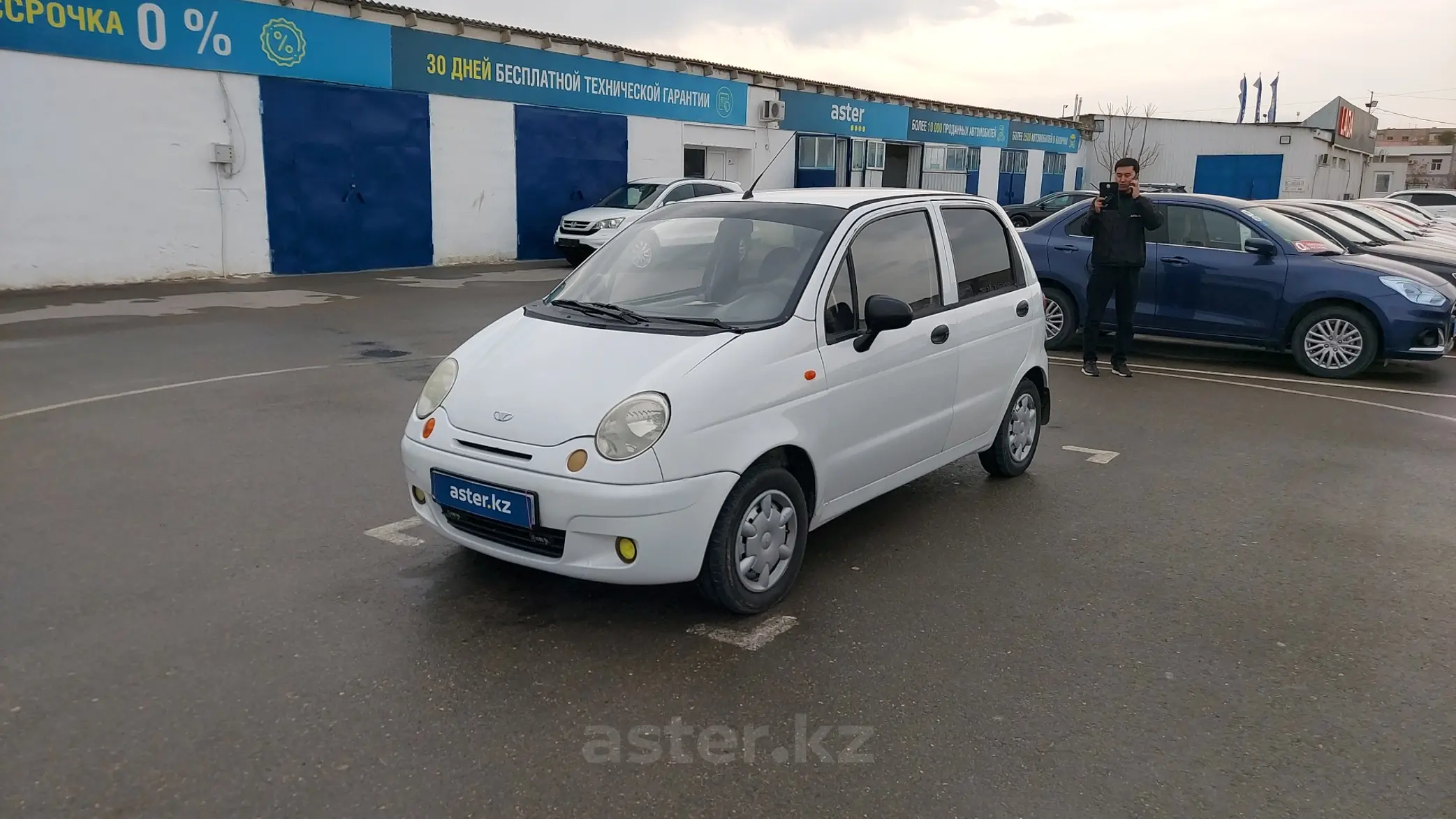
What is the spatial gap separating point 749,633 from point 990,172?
1469 inches

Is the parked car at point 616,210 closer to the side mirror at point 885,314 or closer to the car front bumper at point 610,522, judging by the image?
the side mirror at point 885,314

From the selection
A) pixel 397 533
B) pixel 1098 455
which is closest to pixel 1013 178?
pixel 1098 455

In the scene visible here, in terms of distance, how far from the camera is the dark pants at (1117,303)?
977cm

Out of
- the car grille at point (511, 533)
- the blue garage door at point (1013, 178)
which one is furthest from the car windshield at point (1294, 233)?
the blue garage door at point (1013, 178)

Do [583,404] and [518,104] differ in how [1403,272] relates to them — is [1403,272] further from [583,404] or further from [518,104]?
[518,104]

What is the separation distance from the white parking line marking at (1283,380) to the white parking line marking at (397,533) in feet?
24.8

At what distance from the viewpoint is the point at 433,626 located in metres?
4.08

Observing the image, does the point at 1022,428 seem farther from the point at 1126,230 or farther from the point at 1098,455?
the point at 1126,230

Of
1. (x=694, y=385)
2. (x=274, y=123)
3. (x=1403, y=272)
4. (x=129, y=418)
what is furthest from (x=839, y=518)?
(x=274, y=123)

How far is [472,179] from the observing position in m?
20.7

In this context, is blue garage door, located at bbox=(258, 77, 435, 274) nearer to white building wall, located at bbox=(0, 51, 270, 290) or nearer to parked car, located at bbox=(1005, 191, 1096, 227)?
white building wall, located at bbox=(0, 51, 270, 290)

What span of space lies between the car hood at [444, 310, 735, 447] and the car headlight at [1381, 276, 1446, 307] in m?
8.49

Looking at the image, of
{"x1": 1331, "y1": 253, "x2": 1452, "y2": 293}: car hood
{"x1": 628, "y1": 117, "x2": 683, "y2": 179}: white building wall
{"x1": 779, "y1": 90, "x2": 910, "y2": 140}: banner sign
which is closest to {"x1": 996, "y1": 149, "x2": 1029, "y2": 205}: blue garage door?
{"x1": 779, "y1": 90, "x2": 910, "y2": 140}: banner sign

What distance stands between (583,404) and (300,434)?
3779 millimetres
